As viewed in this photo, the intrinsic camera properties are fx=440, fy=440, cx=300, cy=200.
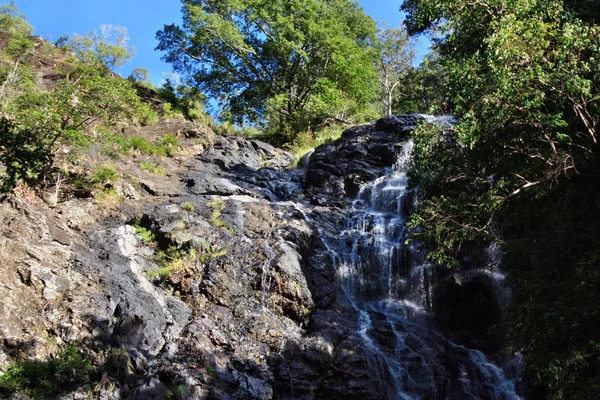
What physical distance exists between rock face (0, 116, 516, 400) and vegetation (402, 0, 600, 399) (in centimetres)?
428

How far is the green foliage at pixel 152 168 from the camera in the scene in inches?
716

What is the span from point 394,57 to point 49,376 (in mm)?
37310

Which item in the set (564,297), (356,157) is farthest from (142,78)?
(564,297)

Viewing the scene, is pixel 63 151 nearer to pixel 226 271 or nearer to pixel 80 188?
pixel 80 188

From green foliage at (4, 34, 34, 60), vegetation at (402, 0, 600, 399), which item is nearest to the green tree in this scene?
green foliage at (4, 34, 34, 60)

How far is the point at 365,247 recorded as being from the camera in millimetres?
15383

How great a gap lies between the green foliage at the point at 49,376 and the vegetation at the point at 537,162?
22.2 ft

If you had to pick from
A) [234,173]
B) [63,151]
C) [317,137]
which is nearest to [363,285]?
[234,173]

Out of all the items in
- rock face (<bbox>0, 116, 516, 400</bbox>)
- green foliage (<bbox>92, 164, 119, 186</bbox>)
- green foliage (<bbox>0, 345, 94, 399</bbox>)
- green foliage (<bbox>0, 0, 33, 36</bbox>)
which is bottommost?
green foliage (<bbox>0, 345, 94, 399</bbox>)

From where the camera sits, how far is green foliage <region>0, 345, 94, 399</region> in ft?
23.6

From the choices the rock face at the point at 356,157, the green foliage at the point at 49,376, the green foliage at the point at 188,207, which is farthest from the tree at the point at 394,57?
the green foliage at the point at 49,376

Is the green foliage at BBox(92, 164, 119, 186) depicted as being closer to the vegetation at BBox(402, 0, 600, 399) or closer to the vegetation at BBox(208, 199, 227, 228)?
the vegetation at BBox(208, 199, 227, 228)

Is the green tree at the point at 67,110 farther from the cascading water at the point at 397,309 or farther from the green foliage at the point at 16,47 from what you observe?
the cascading water at the point at 397,309

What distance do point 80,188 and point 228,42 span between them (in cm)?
1554
